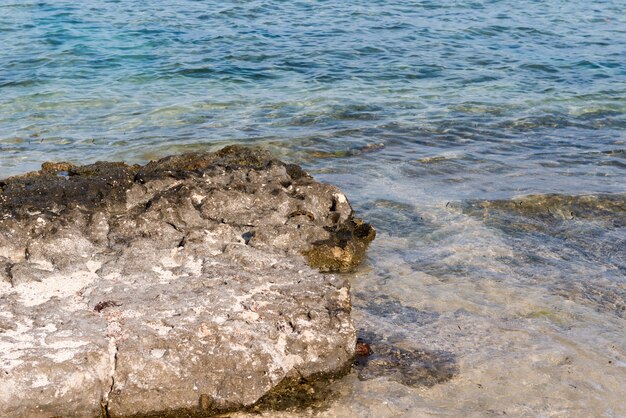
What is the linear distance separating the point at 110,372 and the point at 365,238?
2805 mm

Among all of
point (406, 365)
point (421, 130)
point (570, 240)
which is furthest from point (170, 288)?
point (421, 130)

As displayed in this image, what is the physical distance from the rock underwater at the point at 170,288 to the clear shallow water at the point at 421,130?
48cm

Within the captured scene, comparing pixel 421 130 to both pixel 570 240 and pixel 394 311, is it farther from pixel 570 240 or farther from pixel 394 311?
pixel 394 311

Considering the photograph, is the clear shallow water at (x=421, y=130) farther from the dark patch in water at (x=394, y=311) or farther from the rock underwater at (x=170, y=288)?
the rock underwater at (x=170, y=288)

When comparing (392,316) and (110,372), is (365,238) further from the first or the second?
(110,372)

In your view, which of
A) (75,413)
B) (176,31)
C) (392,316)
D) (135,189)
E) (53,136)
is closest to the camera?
(75,413)

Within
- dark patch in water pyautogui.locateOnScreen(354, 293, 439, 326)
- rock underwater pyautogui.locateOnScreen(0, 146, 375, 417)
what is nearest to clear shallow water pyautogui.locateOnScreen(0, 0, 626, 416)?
dark patch in water pyautogui.locateOnScreen(354, 293, 439, 326)

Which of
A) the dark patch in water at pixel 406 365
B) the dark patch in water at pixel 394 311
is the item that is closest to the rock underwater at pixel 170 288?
the dark patch in water at pixel 406 365

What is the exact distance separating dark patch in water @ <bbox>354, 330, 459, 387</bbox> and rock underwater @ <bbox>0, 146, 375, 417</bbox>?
0.17 meters

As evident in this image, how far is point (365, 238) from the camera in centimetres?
649

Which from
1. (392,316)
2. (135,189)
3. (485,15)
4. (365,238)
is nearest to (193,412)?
(392,316)

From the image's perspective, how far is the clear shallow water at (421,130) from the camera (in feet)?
16.6

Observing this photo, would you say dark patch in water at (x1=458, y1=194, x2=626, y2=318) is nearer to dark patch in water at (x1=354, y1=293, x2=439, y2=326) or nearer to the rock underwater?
dark patch in water at (x1=354, y1=293, x2=439, y2=326)

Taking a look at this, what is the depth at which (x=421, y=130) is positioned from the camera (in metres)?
10.5
